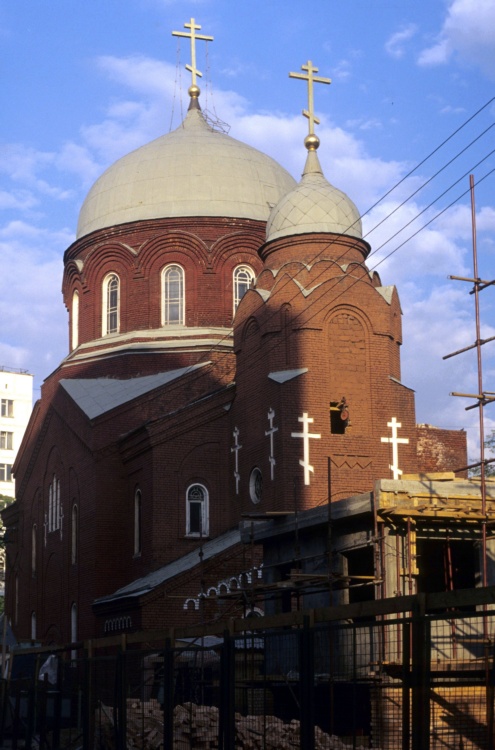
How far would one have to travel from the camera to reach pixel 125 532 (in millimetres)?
34812

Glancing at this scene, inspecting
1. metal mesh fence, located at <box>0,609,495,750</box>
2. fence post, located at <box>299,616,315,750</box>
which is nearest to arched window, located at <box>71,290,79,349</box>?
metal mesh fence, located at <box>0,609,495,750</box>

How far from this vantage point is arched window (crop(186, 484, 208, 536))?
33.5 meters

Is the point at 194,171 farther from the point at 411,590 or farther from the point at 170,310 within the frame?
the point at 411,590

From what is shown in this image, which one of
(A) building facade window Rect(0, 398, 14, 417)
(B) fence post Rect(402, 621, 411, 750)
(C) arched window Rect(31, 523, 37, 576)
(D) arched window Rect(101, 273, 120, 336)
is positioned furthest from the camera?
(A) building facade window Rect(0, 398, 14, 417)

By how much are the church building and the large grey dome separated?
72mm

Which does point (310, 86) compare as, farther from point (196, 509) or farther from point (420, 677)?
point (420, 677)

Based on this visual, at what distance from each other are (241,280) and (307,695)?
27.7 m

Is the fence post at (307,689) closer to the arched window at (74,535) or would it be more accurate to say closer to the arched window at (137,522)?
the arched window at (137,522)

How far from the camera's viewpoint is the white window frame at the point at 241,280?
39.0 m

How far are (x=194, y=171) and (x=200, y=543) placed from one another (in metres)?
13.4

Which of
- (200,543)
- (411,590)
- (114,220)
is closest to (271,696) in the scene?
(411,590)

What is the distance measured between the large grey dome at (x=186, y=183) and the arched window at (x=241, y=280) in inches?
70.0

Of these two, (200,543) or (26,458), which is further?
(26,458)

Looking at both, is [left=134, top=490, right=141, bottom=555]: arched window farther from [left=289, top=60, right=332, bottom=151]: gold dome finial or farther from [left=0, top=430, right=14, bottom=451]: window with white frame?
[left=0, top=430, right=14, bottom=451]: window with white frame
